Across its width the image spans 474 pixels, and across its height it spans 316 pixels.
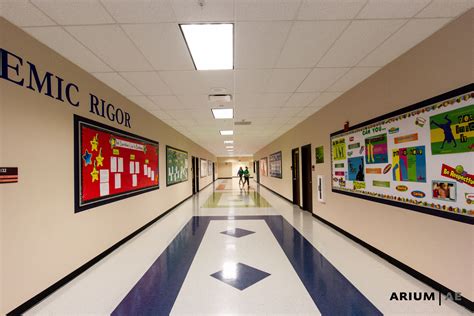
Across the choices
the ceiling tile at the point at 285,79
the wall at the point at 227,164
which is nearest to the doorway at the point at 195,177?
the ceiling tile at the point at 285,79

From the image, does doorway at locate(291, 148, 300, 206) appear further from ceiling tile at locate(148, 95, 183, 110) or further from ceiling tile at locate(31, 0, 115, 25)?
ceiling tile at locate(31, 0, 115, 25)

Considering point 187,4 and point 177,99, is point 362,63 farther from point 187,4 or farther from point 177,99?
point 177,99

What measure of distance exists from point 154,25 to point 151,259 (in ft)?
10.2

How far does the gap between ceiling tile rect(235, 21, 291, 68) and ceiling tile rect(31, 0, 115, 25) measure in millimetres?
1245

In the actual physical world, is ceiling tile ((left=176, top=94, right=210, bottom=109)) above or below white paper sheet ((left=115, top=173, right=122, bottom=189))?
above

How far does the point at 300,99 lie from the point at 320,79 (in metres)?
0.97

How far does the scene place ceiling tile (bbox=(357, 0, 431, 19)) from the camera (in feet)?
6.04

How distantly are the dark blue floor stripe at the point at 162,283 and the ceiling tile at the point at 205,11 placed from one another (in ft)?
9.25

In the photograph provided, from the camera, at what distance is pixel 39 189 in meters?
2.23

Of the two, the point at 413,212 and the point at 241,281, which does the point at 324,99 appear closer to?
the point at 413,212

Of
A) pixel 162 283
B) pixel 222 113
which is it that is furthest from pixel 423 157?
pixel 222 113

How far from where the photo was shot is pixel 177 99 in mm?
4168

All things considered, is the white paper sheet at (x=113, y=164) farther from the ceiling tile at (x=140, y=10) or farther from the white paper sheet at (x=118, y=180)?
the ceiling tile at (x=140, y=10)

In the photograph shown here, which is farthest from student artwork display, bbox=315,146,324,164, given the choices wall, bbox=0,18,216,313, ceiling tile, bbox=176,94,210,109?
wall, bbox=0,18,216,313
